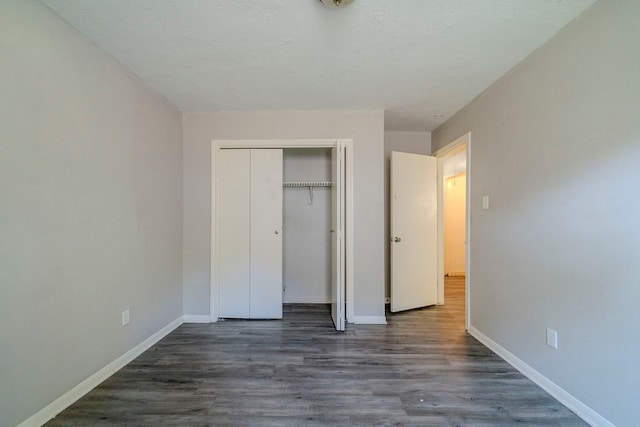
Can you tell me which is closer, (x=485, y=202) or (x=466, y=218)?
(x=485, y=202)

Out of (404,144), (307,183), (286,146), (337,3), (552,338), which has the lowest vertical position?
(552,338)

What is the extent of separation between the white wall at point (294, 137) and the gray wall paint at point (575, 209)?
1140mm

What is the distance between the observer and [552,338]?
6.08 ft

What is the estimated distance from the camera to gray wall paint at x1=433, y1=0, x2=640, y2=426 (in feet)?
4.65

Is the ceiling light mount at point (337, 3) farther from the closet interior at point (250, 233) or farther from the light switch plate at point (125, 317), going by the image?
the light switch plate at point (125, 317)

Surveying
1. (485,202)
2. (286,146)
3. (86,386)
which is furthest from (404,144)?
(86,386)

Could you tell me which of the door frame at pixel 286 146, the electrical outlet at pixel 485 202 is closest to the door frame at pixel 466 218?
the electrical outlet at pixel 485 202

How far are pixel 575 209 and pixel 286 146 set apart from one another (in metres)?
2.62

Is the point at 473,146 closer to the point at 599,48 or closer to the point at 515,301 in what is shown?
the point at 599,48

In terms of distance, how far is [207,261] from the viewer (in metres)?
3.18

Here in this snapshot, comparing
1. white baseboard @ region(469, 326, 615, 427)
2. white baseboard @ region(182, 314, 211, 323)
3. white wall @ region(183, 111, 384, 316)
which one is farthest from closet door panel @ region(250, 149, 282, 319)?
white baseboard @ region(469, 326, 615, 427)

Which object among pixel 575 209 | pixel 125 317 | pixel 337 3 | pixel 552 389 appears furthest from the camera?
pixel 125 317

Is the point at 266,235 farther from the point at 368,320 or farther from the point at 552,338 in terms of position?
the point at 552,338

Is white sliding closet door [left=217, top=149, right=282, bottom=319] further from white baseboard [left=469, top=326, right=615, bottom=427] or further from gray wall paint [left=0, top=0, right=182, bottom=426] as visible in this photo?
white baseboard [left=469, top=326, right=615, bottom=427]
